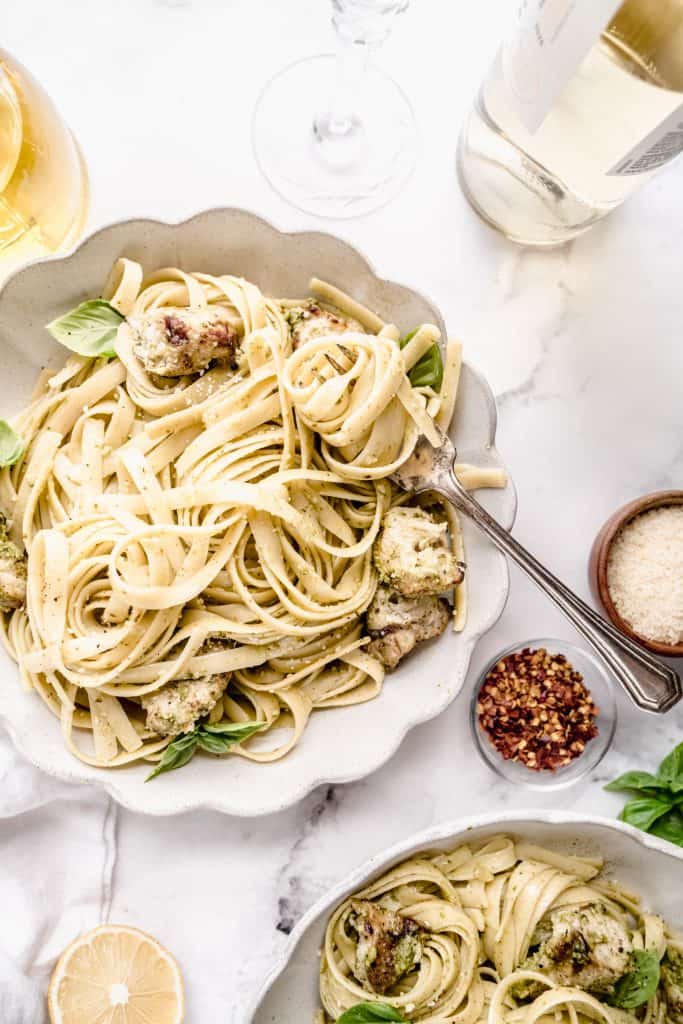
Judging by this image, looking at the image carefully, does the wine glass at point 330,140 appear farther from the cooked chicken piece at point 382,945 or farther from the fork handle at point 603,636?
the cooked chicken piece at point 382,945

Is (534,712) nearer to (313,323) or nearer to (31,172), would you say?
(313,323)

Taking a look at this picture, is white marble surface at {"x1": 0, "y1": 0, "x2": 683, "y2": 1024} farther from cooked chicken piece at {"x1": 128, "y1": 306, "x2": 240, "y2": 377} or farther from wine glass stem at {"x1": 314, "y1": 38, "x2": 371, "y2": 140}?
cooked chicken piece at {"x1": 128, "y1": 306, "x2": 240, "y2": 377}

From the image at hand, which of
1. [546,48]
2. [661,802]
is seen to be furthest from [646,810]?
[546,48]

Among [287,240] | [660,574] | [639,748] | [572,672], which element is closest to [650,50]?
[287,240]

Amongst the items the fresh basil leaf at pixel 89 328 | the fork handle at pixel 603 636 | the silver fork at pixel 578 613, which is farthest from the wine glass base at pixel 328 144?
the fork handle at pixel 603 636

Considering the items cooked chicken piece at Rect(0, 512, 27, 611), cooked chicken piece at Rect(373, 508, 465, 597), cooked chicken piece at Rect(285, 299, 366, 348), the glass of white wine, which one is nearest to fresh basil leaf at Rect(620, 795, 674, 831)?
cooked chicken piece at Rect(373, 508, 465, 597)
